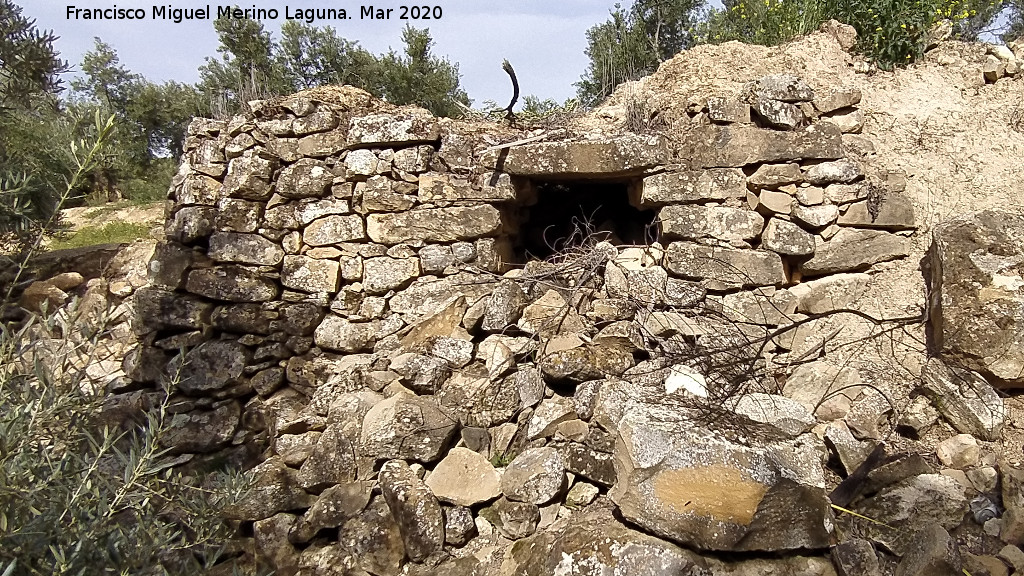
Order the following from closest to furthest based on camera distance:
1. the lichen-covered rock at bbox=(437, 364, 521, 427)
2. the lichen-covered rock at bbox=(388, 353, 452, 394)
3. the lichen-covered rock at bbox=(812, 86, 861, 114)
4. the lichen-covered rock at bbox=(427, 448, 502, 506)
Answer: the lichen-covered rock at bbox=(427, 448, 502, 506) < the lichen-covered rock at bbox=(437, 364, 521, 427) < the lichen-covered rock at bbox=(388, 353, 452, 394) < the lichen-covered rock at bbox=(812, 86, 861, 114)

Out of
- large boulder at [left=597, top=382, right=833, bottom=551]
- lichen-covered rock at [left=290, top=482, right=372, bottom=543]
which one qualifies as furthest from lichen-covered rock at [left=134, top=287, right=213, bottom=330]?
large boulder at [left=597, top=382, right=833, bottom=551]

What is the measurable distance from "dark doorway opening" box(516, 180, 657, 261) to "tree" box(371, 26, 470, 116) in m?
6.53

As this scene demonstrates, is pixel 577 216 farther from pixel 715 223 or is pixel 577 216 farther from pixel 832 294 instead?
pixel 832 294

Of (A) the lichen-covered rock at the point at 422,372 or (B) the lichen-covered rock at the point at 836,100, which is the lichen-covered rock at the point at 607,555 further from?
(B) the lichen-covered rock at the point at 836,100

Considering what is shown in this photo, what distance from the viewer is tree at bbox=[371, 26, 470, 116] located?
466 inches

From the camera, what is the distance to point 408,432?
10.9 feet

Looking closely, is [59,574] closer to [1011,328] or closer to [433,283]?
[433,283]

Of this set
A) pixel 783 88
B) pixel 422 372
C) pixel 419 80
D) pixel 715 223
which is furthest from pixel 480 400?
pixel 419 80

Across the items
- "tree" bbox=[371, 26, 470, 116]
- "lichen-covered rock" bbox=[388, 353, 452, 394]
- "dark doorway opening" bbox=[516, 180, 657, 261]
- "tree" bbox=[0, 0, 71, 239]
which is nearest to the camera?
"tree" bbox=[0, 0, 71, 239]

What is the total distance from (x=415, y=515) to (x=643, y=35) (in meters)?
9.11

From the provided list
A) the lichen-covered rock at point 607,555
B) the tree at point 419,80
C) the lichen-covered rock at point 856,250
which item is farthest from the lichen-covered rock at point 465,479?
the tree at point 419,80

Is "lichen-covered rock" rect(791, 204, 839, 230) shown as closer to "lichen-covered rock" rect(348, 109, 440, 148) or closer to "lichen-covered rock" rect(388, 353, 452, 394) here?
"lichen-covered rock" rect(388, 353, 452, 394)

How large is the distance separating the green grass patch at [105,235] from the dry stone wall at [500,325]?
3.95 metres

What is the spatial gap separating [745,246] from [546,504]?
213 centimetres
